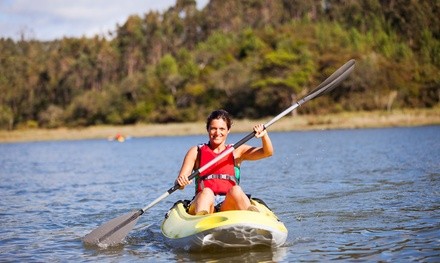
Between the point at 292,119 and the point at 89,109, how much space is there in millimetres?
28305

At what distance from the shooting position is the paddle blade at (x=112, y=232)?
24.5 ft

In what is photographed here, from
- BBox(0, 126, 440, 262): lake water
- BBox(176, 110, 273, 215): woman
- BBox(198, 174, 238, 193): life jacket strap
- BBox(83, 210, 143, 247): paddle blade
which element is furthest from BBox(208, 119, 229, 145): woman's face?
BBox(83, 210, 143, 247): paddle blade

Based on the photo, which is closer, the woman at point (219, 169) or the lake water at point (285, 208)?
the lake water at point (285, 208)

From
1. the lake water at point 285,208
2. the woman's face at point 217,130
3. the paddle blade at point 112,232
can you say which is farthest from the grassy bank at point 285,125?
the woman's face at point 217,130

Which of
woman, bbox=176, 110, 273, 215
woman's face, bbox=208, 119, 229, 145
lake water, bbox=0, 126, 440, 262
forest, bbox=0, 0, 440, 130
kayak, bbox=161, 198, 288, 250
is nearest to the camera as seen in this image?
kayak, bbox=161, 198, 288, 250

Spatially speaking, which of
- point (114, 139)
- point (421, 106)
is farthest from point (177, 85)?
point (421, 106)

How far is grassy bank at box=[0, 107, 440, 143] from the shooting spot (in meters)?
41.3

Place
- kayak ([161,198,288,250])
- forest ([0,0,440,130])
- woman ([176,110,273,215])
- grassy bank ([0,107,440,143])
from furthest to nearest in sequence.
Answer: forest ([0,0,440,130])
grassy bank ([0,107,440,143])
woman ([176,110,273,215])
kayak ([161,198,288,250])

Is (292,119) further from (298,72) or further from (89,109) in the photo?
(89,109)

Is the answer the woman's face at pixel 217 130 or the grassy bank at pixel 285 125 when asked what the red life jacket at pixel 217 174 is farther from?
the grassy bank at pixel 285 125

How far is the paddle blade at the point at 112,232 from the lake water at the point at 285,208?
0.48ft

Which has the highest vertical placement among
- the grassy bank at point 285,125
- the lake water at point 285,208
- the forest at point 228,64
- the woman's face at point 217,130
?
the forest at point 228,64

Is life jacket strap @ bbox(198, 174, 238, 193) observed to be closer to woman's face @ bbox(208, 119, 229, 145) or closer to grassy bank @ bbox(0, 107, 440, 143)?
woman's face @ bbox(208, 119, 229, 145)

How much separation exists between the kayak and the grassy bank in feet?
114
